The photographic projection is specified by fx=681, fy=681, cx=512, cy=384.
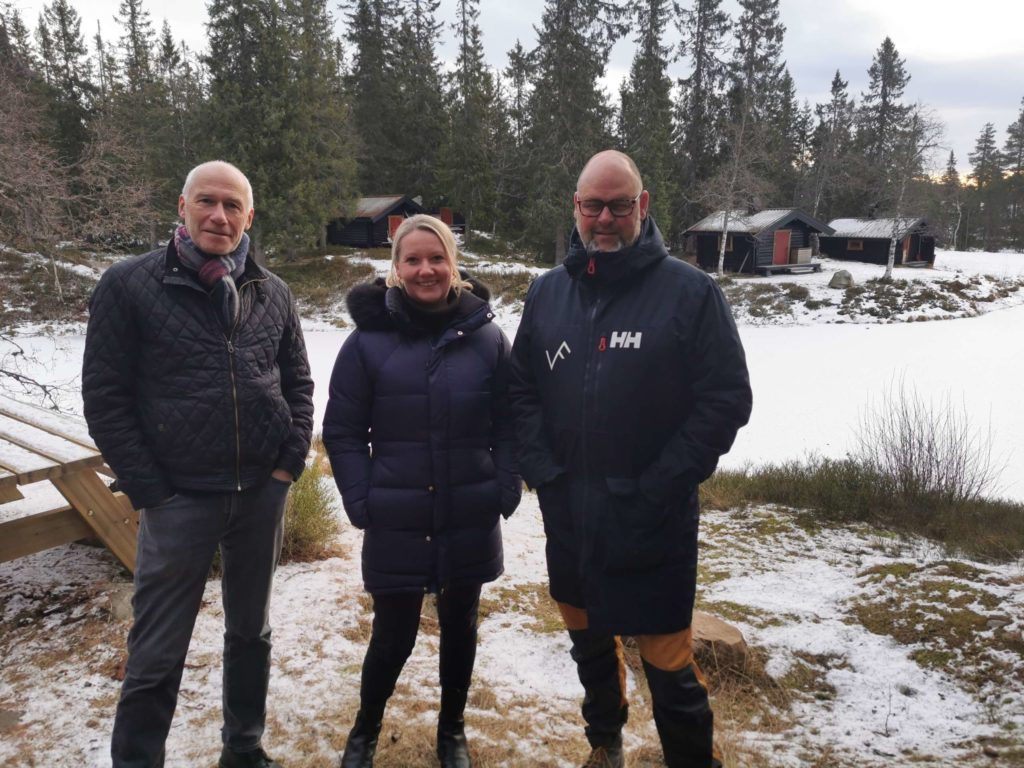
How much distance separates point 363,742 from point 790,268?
30541 mm

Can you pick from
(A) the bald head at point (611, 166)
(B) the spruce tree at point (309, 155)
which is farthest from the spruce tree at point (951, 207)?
(A) the bald head at point (611, 166)

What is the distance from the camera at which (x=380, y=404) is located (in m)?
2.44

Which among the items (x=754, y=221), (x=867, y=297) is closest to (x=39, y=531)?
(x=867, y=297)

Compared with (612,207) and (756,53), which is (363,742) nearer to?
(612,207)

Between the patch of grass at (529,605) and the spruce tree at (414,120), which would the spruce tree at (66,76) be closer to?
the spruce tree at (414,120)

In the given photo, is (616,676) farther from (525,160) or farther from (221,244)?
(525,160)

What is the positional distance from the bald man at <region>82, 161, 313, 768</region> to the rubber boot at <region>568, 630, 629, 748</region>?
1301 millimetres

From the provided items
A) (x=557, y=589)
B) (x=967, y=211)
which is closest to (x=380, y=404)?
(x=557, y=589)

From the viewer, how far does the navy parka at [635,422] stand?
2246mm

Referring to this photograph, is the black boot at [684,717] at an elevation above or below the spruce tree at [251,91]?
below

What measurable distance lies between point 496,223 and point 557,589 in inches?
1292

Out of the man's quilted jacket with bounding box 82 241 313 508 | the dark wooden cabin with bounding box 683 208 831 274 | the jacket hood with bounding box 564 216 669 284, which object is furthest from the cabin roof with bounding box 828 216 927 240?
the man's quilted jacket with bounding box 82 241 313 508

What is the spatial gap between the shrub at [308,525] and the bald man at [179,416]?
2136 mm

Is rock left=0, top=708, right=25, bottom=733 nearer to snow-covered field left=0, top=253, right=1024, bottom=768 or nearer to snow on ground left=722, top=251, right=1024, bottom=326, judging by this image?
snow-covered field left=0, top=253, right=1024, bottom=768
